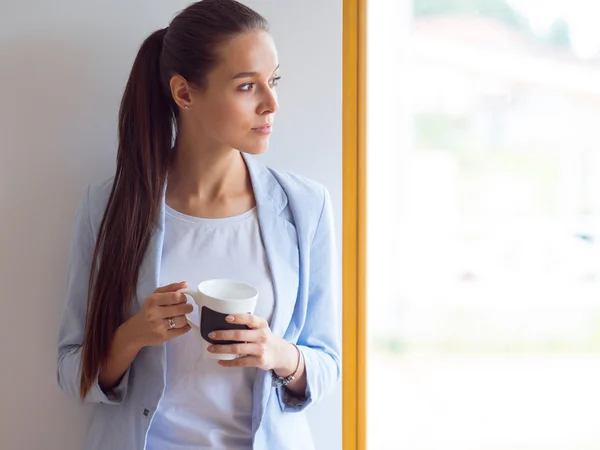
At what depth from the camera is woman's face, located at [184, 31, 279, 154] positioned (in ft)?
4.05

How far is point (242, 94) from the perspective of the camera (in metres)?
1.24

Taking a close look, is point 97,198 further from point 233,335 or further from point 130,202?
point 233,335

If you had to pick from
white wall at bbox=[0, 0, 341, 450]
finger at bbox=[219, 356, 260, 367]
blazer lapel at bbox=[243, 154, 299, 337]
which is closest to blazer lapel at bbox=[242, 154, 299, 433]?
blazer lapel at bbox=[243, 154, 299, 337]

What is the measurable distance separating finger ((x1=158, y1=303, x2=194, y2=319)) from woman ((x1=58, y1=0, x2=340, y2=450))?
3 centimetres

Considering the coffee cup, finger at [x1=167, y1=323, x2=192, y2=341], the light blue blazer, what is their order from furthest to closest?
1. the light blue blazer
2. finger at [x1=167, y1=323, x2=192, y2=341]
3. the coffee cup

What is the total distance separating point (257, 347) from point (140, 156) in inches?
17.7

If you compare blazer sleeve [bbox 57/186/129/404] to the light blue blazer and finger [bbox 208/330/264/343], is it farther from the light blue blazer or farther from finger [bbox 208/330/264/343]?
finger [bbox 208/330/264/343]
